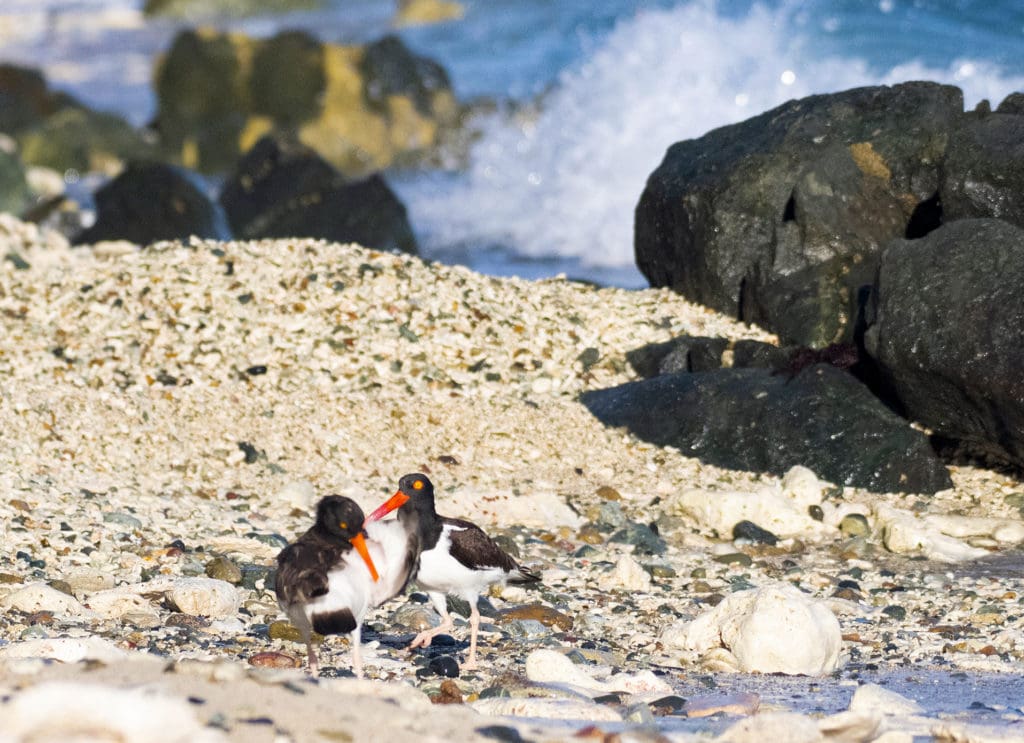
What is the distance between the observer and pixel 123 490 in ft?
32.8

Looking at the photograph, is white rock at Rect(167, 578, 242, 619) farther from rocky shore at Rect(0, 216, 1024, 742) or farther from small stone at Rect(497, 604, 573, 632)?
small stone at Rect(497, 604, 573, 632)

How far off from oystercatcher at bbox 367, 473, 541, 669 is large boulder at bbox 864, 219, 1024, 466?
5168 millimetres

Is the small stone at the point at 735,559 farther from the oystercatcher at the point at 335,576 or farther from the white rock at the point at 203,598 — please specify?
the white rock at the point at 203,598

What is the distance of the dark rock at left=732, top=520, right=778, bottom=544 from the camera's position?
992 centimetres

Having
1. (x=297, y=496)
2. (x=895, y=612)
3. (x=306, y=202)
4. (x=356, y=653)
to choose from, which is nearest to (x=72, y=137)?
(x=306, y=202)

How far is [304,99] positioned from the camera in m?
32.6

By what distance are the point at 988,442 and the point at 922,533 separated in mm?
1644

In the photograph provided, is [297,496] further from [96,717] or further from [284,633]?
[96,717]

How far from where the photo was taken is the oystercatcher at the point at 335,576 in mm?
6012

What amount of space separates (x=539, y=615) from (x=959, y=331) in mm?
4963

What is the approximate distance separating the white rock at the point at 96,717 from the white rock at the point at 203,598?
3493mm

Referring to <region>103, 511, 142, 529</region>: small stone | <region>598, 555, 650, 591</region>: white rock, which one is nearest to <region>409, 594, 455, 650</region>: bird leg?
<region>598, 555, 650, 591</region>: white rock

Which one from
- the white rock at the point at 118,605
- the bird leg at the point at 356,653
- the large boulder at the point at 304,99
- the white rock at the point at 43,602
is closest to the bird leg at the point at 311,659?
→ the bird leg at the point at 356,653

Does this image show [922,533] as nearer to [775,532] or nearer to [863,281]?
[775,532]
